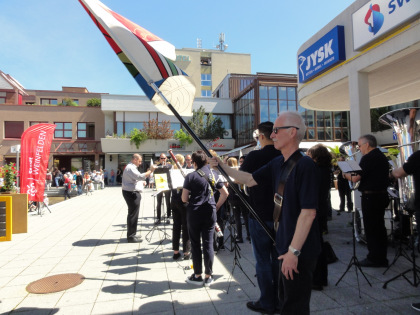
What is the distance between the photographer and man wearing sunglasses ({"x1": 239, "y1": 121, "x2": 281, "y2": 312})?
2.86 m

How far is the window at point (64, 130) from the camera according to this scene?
3166cm

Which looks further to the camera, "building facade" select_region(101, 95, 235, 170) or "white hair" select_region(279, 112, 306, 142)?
"building facade" select_region(101, 95, 235, 170)

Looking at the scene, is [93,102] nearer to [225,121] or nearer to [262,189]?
[225,121]

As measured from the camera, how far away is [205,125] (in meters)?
31.7

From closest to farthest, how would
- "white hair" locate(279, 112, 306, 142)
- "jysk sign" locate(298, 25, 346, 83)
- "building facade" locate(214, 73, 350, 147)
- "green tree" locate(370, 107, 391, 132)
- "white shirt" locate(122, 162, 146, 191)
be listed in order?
"white hair" locate(279, 112, 306, 142) → "white shirt" locate(122, 162, 146, 191) → "jysk sign" locate(298, 25, 346, 83) → "green tree" locate(370, 107, 391, 132) → "building facade" locate(214, 73, 350, 147)

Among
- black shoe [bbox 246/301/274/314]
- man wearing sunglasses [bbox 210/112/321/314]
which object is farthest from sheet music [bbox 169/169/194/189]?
man wearing sunglasses [bbox 210/112/321/314]

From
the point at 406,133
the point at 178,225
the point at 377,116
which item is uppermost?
the point at 377,116

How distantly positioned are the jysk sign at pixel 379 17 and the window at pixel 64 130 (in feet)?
106

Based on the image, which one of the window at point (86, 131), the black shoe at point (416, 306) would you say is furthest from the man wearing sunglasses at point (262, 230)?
the window at point (86, 131)

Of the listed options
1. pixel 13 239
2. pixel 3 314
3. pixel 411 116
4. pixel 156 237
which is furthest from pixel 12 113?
pixel 411 116

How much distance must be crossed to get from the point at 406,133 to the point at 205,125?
27.9m

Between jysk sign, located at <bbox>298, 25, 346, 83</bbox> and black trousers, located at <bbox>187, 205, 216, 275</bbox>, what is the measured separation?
602 cm

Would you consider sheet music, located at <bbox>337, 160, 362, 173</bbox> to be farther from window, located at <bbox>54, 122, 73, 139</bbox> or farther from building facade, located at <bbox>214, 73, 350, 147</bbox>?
window, located at <bbox>54, 122, 73, 139</bbox>

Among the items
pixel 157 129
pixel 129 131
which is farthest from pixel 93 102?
pixel 157 129
